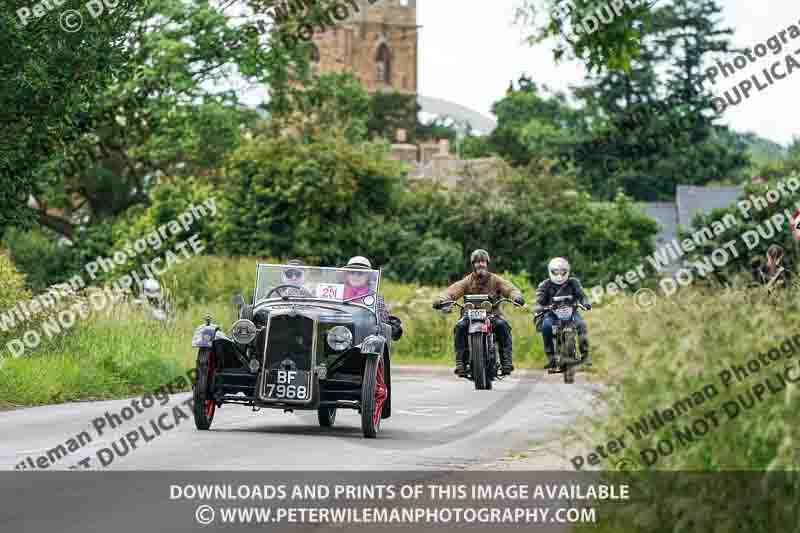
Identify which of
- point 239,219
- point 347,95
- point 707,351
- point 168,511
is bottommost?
point 168,511

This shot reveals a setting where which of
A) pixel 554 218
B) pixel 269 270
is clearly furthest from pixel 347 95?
pixel 269 270

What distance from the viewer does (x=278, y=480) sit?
1234 centimetres

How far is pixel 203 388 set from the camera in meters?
16.1

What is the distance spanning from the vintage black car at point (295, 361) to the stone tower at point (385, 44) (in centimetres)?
14038

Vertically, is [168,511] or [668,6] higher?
[668,6]

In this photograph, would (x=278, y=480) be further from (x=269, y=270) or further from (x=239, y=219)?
(x=239, y=219)

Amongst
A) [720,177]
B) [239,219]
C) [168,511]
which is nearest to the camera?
[168,511]

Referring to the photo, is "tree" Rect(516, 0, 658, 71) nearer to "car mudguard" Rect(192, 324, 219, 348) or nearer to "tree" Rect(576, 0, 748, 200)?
"car mudguard" Rect(192, 324, 219, 348)

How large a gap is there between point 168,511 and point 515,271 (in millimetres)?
45271

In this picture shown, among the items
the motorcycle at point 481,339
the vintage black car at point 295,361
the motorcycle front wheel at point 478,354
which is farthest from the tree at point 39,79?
the motorcycle front wheel at point 478,354

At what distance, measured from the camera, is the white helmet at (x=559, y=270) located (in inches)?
742

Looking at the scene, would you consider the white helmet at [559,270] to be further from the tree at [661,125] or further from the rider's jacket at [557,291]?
the tree at [661,125]

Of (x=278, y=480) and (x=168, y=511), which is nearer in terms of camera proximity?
(x=168, y=511)

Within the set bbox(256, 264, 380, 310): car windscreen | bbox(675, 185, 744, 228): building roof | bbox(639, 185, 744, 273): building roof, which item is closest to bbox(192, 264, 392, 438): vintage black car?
bbox(256, 264, 380, 310): car windscreen
